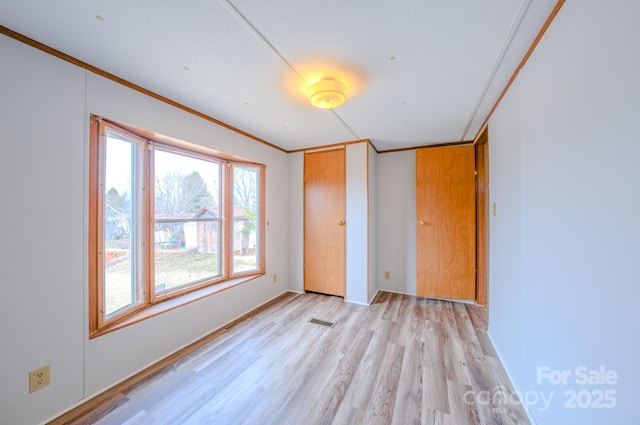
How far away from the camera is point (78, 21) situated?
123cm

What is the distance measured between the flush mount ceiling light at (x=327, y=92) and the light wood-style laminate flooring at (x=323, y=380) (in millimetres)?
2217

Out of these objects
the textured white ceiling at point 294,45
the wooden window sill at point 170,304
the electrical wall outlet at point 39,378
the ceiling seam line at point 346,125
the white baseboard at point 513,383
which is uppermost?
the ceiling seam line at point 346,125

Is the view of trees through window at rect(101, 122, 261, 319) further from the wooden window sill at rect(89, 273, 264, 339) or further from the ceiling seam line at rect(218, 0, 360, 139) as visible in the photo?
the ceiling seam line at rect(218, 0, 360, 139)

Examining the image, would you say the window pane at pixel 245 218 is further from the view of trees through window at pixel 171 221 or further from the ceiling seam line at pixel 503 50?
the ceiling seam line at pixel 503 50

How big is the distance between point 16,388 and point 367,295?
10.2 feet

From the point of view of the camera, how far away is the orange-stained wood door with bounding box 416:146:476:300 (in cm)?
325

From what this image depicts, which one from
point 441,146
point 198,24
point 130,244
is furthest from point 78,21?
point 441,146

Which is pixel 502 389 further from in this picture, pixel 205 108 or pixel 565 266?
pixel 205 108

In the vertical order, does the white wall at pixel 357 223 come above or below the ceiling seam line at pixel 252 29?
below

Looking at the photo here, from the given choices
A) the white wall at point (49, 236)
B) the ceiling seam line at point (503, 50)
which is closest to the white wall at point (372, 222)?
the ceiling seam line at point (503, 50)

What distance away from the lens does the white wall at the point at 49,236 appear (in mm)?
1280

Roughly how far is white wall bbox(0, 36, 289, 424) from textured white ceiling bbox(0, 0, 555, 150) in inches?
8.4

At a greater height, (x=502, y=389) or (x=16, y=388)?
(x=16, y=388)

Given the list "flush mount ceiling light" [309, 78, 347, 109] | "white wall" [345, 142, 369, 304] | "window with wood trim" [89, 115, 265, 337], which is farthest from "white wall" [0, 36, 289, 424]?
"white wall" [345, 142, 369, 304]
